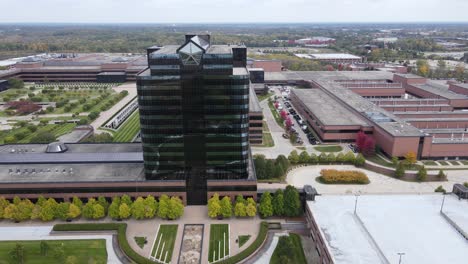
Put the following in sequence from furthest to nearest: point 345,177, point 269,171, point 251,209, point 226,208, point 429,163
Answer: point 429,163 < point 269,171 < point 345,177 < point 226,208 < point 251,209

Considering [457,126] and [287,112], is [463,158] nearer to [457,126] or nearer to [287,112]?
[457,126]

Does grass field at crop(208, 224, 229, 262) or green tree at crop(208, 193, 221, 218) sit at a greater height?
green tree at crop(208, 193, 221, 218)

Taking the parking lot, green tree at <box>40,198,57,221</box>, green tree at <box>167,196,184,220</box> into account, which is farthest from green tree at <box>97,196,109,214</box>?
the parking lot

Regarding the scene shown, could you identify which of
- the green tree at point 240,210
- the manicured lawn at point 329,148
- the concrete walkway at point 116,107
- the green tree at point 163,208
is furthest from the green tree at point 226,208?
the concrete walkway at point 116,107

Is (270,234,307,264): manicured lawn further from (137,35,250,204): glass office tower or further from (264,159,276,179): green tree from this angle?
(264,159,276,179): green tree

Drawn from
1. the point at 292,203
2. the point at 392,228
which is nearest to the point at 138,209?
the point at 292,203

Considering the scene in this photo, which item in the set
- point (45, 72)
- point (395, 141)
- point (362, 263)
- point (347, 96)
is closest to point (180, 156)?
point (362, 263)

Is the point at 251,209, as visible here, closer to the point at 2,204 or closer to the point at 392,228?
the point at 392,228

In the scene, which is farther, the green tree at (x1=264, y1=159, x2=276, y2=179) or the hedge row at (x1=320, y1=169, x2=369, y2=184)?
the green tree at (x1=264, y1=159, x2=276, y2=179)
